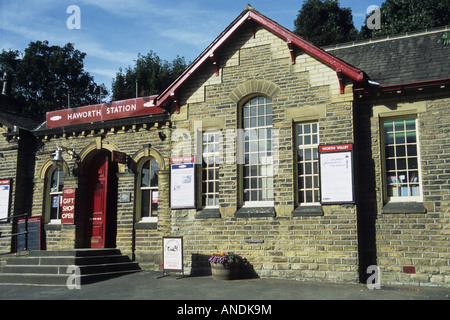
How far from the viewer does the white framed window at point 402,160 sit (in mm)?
10500

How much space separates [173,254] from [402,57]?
8116 mm

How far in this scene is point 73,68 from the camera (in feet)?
109

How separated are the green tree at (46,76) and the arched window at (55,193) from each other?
56.6 feet

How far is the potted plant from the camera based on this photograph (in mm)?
10672

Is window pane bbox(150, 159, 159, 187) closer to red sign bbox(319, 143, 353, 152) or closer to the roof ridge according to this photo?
red sign bbox(319, 143, 353, 152)

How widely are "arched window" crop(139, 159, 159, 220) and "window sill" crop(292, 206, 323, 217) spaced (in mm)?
4809

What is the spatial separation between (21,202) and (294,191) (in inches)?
385

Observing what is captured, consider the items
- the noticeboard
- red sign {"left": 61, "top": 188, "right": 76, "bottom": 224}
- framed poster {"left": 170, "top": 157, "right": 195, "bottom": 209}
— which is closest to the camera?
framed poster {"left": 170, "top": 157, "right": 195, "bottom": 209}

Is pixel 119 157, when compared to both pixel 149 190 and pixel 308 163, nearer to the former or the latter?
pixel 149 190

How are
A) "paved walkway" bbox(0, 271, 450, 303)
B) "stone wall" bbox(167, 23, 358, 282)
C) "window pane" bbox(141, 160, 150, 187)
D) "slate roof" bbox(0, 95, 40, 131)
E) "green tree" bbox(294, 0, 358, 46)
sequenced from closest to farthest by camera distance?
"paved walkway" bbox(0, 271, 450, 303)
"stone wall" bbox(167, 23, 358, 282)
"window pane" bbox(141, 160, 150, 187)
"slate roof" bbox(0, 95, 40, 131)
"green tree" bbox(294, 0, 358, 46)

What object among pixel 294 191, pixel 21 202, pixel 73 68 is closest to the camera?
pixel 294 191

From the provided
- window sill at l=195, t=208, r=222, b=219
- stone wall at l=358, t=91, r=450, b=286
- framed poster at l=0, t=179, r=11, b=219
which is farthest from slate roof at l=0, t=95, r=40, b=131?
stone wall at l=358, t=91, r=450, b=286

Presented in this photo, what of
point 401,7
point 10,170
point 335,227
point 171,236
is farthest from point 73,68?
point 335,227

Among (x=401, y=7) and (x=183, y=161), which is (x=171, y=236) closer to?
(x=183, y=161)
